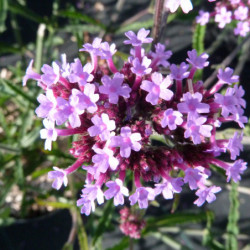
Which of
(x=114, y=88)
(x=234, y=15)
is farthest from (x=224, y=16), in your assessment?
(x=114, y=88)

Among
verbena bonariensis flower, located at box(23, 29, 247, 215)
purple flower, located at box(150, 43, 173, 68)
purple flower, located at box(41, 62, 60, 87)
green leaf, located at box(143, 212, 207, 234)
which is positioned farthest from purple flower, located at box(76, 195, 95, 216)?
green leaf, located at box(143, 212, 207, 234)

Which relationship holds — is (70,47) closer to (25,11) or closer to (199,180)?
(25,11)

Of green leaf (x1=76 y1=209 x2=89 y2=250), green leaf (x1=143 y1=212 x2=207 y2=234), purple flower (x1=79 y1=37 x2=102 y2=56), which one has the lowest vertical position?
green leaf (x1=76 y1=209 x2=89 y2=250)

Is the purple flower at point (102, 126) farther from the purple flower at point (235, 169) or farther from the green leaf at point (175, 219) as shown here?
the green leaf at point (175, 219)

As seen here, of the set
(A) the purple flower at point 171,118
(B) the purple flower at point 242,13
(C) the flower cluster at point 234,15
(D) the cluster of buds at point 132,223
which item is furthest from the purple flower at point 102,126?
(B) the purple flower at point 242,13

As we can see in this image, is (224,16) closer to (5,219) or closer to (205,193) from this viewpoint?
(205,193)

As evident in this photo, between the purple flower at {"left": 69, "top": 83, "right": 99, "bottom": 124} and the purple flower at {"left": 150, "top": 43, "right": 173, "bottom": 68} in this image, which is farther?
the purple flower at {"left": 150, "top": 43, "right": 173, "bottom": 68}

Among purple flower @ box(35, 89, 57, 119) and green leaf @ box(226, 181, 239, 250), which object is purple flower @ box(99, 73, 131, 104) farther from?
green leaf @ box(226, 181, 239, 250)
